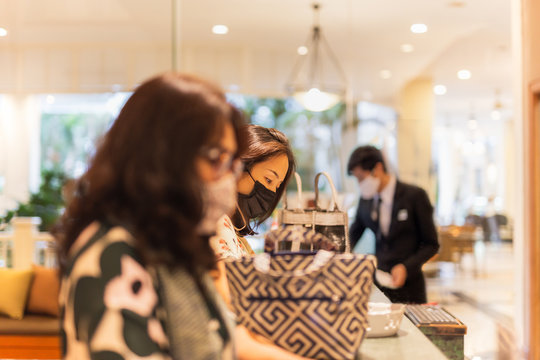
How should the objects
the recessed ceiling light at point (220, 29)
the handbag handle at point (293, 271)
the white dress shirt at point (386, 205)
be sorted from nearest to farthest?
the handbag handle at point (293, 271) → the white dress shirt at point (386, 205) → the recessed ceiling light at point (220, 29)

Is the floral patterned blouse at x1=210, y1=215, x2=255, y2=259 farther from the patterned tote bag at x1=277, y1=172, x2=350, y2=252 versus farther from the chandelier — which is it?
the chandelier

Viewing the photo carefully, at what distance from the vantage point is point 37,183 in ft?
17.3

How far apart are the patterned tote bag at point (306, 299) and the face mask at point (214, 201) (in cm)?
24

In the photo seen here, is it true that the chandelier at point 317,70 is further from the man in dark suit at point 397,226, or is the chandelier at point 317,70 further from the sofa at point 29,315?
the sofa at point 29,315

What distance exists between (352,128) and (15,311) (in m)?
3.70

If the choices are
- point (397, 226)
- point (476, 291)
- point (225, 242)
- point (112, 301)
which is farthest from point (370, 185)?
point (476, 291)

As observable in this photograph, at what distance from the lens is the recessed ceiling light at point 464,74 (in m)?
9.40

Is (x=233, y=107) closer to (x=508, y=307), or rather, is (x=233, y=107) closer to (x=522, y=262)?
(x=522, y=262)

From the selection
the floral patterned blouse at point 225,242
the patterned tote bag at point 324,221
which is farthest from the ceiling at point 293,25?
the floral patterned blouse at point 225,242

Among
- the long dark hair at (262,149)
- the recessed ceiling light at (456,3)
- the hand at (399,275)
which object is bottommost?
the hand at (399,275)

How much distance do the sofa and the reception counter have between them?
3262mm

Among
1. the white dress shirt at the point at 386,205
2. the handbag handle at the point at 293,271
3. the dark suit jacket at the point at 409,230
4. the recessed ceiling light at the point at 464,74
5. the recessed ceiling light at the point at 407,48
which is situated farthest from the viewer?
the recessed ceiling light at the point at 464,74

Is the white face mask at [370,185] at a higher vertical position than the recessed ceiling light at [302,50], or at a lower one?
lower

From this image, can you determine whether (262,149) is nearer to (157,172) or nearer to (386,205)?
(157,172)
